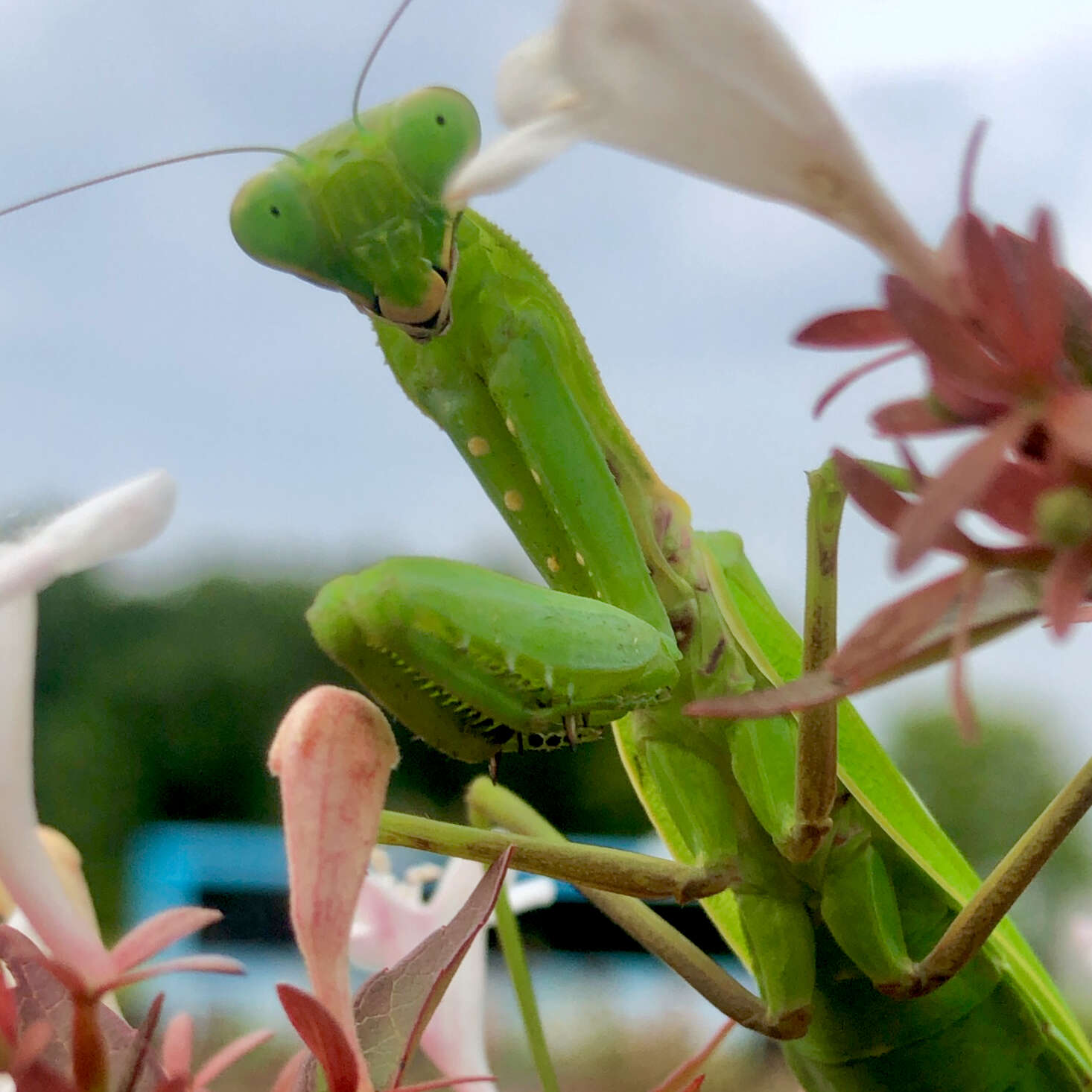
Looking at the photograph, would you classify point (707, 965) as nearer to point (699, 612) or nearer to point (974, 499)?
point (699, 612)

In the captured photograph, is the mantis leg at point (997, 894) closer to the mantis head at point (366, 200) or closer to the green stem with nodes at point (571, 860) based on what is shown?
the green stem with nodes at point (571, 860)

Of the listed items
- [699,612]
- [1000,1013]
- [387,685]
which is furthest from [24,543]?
[1000,1013]

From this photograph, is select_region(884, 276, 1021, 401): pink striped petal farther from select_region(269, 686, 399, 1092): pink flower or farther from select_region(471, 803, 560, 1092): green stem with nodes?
select_region(471, 803, 560, 1092): green stem with nodes

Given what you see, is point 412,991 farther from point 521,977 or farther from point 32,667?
point 521,977

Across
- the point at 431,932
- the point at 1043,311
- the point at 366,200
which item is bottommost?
the point at 431,932

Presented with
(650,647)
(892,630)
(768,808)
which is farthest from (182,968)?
(768,808)

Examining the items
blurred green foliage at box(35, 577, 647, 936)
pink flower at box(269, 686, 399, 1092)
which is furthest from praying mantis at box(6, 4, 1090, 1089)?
blurred green foliage at box(35, 577, 647, 936)
